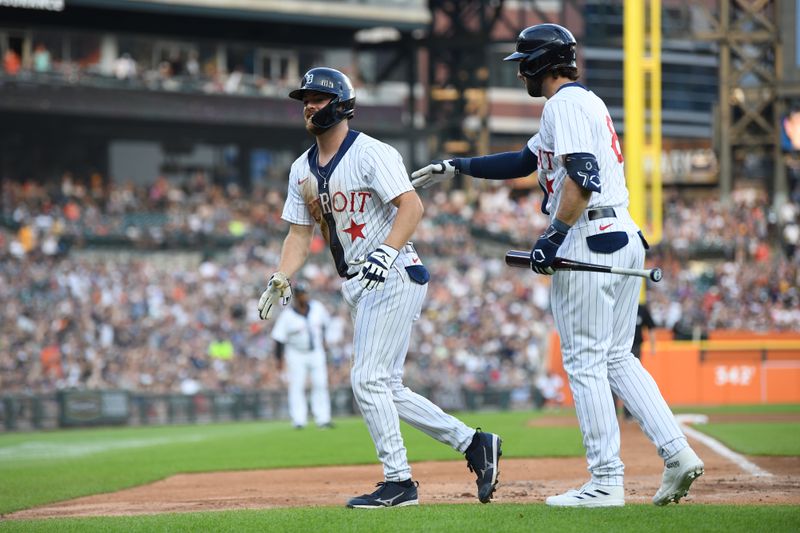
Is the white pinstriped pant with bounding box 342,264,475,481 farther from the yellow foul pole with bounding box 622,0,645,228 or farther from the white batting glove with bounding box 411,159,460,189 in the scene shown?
the yellow foul pole with bounding box 622,0,645,228

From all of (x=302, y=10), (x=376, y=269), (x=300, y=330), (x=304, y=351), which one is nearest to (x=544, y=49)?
(x=376, y=269)

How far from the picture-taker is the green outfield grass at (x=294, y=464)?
573 cm

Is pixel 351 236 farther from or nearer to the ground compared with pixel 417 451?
farther from the ground

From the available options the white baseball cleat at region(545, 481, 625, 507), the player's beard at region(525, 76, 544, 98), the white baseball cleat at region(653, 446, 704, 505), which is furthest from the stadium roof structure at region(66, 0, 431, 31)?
the white baseball cleat at region(653, 446, 704, 505)

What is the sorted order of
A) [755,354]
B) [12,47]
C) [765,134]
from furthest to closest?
[765,134], [12,47], [755,354]

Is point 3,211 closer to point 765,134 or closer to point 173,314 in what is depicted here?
point 173,314

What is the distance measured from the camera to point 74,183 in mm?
33375

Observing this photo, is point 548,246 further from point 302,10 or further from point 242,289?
point 302,10

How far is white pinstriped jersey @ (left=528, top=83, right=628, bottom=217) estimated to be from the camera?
6168 mm

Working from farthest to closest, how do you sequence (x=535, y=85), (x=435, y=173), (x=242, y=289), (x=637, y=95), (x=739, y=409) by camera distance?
(x=242, y=289) < (x=739, y=409) < (x=637, y=95) < (x=435, y=173) < (x=535, y=85)

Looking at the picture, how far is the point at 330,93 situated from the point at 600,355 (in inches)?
82.6

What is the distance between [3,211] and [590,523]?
26212 mm

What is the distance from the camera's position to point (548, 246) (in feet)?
20.2

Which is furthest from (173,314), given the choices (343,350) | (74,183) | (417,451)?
(417,451)
